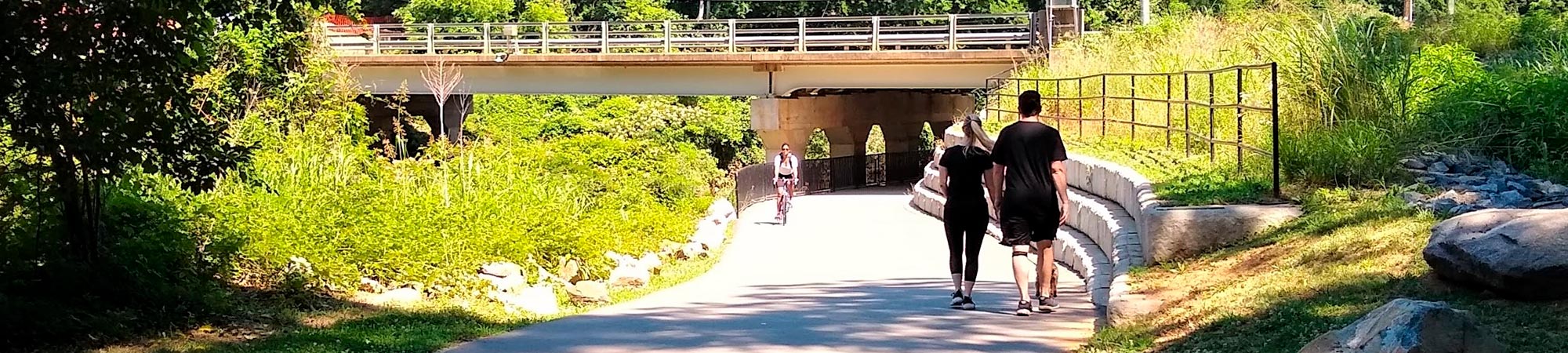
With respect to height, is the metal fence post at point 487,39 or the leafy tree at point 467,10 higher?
the leafy tree at point 467,10

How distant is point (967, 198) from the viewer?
1040 centimetres

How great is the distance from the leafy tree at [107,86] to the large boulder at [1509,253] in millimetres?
6378

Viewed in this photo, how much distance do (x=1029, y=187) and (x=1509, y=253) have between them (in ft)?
11.6

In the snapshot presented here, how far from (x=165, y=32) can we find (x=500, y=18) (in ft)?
168

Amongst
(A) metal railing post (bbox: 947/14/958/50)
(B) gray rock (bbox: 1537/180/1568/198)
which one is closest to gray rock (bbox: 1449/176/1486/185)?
(B) gray rock (bbox: 1537/180/1568/198)

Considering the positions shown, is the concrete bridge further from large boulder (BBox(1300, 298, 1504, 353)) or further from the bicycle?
large boulder (BBox(1300, 298, 1504, 353))

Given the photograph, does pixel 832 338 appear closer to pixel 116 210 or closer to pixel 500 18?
pixel 116 210

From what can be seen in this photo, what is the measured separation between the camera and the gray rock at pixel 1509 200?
9.20 m

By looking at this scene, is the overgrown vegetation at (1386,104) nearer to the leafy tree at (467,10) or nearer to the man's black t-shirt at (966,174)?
the man's black t-shirt at (966,174)

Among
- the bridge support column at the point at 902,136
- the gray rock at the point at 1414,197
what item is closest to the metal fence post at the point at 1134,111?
the gray rock at the point at 1414,197

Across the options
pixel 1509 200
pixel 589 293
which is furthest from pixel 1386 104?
pixel 589 293

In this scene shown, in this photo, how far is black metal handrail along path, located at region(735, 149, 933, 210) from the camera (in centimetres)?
3197

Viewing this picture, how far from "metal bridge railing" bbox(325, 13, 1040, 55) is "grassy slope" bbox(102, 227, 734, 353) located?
1000 inches

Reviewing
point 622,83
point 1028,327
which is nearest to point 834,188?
point 622,83
